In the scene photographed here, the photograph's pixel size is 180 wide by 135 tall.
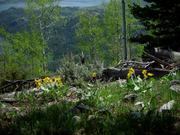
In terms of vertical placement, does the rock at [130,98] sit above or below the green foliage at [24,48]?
above

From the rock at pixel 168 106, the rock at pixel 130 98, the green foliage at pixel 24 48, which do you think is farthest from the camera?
the green foliage at pixel 24 48

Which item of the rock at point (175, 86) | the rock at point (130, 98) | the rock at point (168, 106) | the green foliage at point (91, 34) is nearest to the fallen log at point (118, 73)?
the rock at point (175, 86)

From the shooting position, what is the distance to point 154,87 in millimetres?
8930

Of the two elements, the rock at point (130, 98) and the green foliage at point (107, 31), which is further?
the green foliage at point (107, 31)

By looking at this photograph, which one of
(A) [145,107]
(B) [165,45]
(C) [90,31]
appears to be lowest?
(C) [90,31]

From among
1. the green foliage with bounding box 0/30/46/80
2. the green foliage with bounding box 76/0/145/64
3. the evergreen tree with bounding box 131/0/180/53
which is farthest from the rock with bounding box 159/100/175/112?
the green foliage with bounding box 76/0/145/64

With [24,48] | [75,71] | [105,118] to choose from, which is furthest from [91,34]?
[105,118]

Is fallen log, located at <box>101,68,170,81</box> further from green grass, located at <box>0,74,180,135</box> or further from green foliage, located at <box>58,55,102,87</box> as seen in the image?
green grass, located at <box>0,74,180,135</box>

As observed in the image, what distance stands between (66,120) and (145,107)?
4.49 ft

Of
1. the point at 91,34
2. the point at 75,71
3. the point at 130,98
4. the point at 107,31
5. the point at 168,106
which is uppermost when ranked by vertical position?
the point at 168,106

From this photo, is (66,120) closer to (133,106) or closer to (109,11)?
(133,106)

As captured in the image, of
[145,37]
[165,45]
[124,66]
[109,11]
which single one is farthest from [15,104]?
[109,11]

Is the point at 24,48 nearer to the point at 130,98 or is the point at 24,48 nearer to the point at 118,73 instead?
the point at 118,73

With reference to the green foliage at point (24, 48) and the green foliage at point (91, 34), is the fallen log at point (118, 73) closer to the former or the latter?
the green foliage at point (24, 48)
